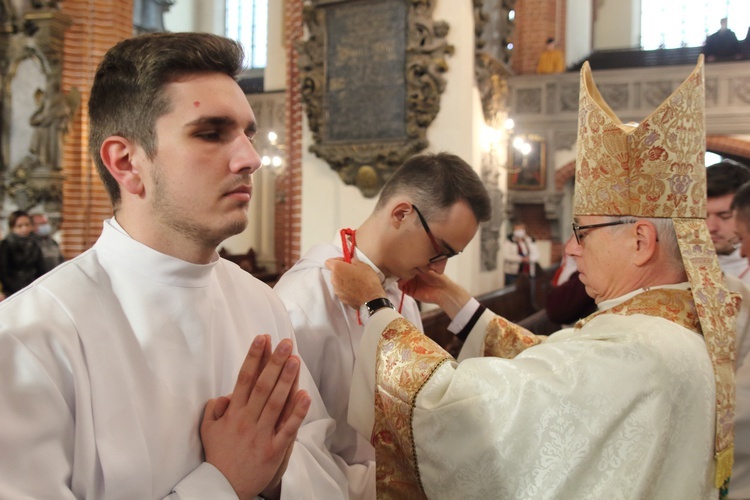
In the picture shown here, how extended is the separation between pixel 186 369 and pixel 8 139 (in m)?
9.40

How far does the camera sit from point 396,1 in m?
5.93

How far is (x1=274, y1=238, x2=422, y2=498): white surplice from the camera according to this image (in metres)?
2.07

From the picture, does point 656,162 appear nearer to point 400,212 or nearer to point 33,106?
point 400,212

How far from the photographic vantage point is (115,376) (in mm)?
1152

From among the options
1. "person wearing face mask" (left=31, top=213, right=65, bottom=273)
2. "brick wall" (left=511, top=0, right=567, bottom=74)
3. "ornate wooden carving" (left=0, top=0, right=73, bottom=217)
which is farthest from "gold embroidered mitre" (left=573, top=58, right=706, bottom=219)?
"brick wall" (left=511, top=0, right=567, bottom=74)

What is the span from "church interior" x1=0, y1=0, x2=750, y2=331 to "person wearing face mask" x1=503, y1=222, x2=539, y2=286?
1.73 feet

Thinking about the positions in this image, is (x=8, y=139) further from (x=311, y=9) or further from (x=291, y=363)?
(x=291, y=363)

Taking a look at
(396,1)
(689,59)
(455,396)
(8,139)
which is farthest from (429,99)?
(689,59)

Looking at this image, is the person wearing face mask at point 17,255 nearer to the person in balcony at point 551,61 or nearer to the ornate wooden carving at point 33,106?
the ornate wooden carving at point 33,106

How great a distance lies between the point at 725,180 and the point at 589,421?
2101mm

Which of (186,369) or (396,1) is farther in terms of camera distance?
(396,1)

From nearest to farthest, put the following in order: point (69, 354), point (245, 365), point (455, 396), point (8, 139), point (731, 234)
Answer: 1. point (69, 354)
2. point (245, 365)
3. point (455, 396)
4. point (731, 234)
5. point (8, 139)

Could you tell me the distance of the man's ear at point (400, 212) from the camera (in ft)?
7.51

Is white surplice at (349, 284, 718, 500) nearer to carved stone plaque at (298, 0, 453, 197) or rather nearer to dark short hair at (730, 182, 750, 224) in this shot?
dark short hair at (730, 182, 750, 224)
